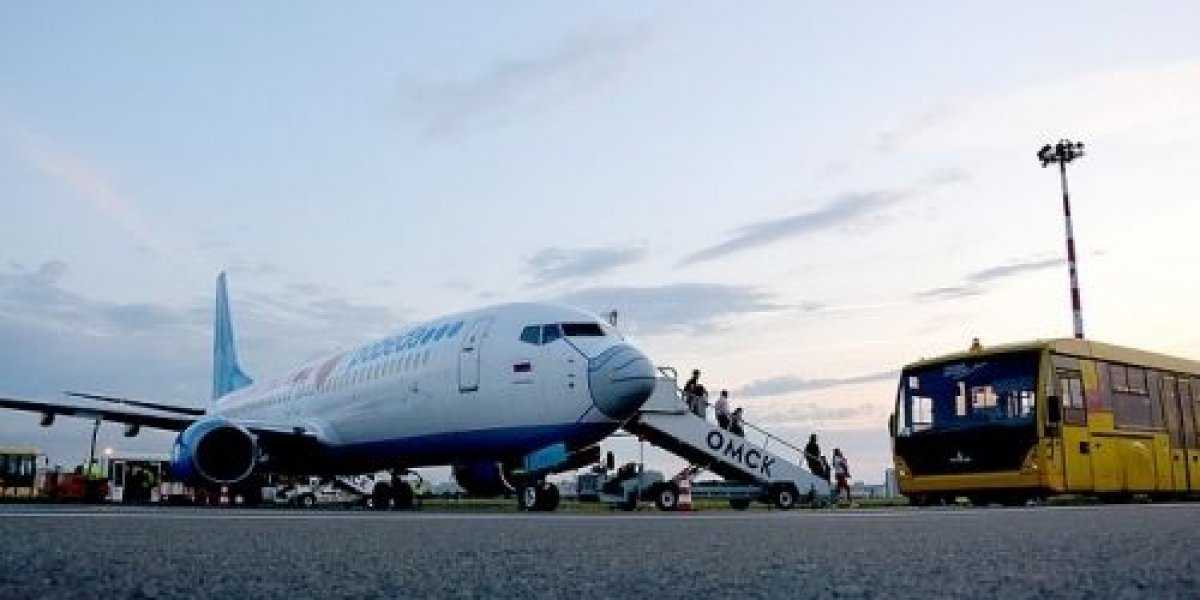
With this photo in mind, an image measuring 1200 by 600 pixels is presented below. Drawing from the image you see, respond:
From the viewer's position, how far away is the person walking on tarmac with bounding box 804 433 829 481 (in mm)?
21750

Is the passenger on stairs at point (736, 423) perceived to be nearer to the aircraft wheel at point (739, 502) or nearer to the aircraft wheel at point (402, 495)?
the aircraft wheel at point (739, 502)

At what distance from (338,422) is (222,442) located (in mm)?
1959

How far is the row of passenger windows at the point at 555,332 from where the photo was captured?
15852 millimetres

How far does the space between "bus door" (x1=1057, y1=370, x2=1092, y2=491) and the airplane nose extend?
21.6 ft

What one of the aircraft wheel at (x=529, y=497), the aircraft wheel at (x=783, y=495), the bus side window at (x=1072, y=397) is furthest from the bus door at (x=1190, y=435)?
the aircraft wheel at (x=529, y=497)

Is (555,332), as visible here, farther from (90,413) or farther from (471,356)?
(90,413)

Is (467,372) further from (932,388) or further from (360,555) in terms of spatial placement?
(360,555)

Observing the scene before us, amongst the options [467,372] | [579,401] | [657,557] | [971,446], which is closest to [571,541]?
[657,557]

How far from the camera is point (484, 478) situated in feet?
53.2

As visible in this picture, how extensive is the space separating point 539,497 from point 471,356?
105 inches

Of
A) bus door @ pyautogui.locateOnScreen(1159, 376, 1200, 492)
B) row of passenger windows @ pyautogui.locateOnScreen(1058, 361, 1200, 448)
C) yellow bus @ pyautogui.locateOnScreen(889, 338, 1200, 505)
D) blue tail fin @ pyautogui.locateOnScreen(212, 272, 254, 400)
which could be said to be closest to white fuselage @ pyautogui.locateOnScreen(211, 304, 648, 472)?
yellow bus @ pyautogui.locateOnScreen(889, 338, 1200, 505)

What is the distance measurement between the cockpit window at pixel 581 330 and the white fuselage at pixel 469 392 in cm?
2

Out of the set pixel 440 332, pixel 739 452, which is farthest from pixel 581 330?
pixel 739 452

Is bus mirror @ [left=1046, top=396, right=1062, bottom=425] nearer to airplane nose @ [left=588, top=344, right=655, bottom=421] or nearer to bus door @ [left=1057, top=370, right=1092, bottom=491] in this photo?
bus door @ [left=1057, top=370, right=1092, bottom=491]
